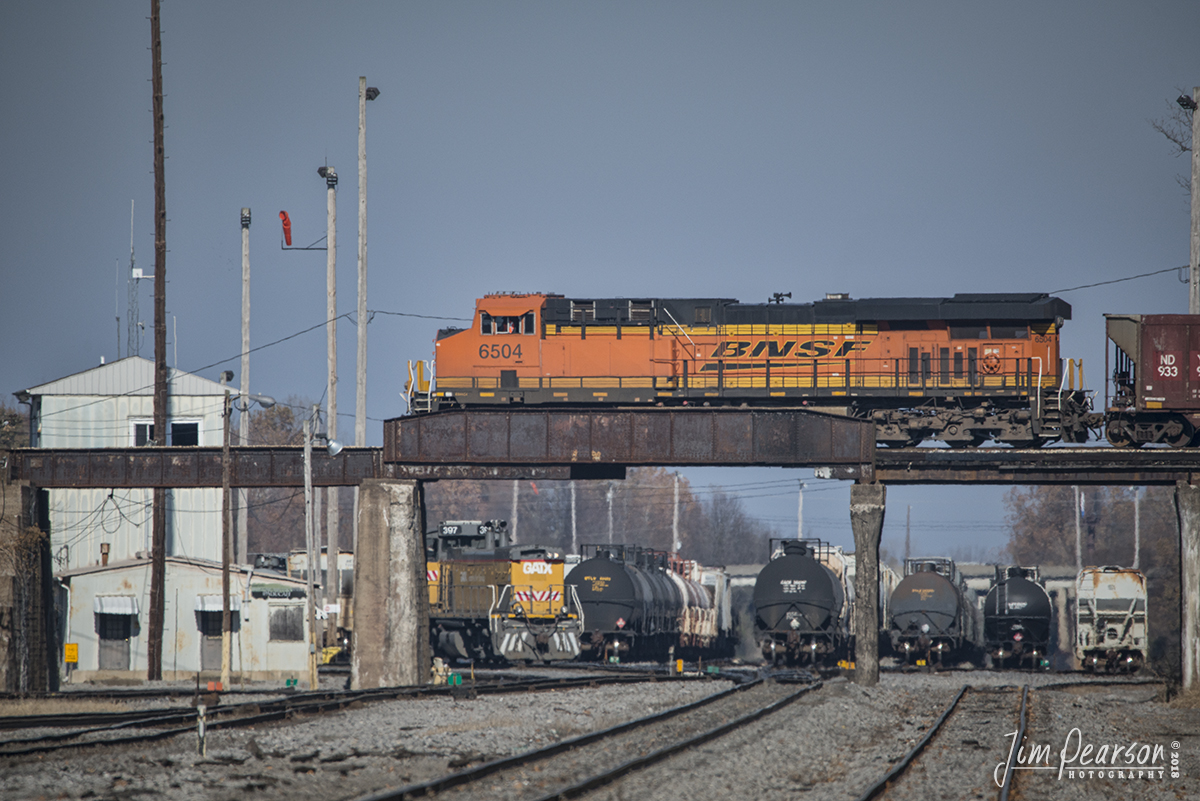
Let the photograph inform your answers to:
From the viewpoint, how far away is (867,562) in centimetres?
2952

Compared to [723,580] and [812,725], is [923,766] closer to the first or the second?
[812,725]

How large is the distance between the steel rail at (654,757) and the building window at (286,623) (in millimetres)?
20828

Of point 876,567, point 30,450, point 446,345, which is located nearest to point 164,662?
point 30,450

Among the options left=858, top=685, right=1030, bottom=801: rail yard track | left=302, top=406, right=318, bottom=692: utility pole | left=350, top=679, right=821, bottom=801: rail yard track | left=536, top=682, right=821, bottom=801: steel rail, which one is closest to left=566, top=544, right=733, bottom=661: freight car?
left=302, top=406, right=318, bottom=692: utility pole

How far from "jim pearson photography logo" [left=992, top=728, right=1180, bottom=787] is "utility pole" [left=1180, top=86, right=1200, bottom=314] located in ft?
60.3

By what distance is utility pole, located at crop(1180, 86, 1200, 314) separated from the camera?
33.8 meters

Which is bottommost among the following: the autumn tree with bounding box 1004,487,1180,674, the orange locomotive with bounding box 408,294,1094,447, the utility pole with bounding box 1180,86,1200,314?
the autumn tree with bounding box 1004,487,1180,674

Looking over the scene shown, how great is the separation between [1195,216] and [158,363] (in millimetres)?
31098

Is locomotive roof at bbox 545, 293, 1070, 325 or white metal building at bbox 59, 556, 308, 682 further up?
locomotive roof at bbox 545, 293, 1070, 325

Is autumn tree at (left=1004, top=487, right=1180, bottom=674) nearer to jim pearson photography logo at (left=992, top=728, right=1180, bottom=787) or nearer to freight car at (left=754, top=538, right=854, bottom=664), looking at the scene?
freight car at (left=754, top=538, right=854, bottom=664)

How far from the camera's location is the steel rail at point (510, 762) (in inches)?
502

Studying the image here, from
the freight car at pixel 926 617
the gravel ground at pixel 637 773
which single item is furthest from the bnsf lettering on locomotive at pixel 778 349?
the gravel ground at pixel 637 773

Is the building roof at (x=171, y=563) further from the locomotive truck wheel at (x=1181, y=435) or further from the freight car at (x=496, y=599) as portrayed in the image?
the locomotive truck wheel at (x=1181, y=435)

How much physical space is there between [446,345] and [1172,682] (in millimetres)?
21083
